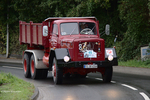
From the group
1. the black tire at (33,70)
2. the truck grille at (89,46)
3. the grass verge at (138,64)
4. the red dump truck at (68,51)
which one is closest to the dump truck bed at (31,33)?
the red dump truck at (68,51)

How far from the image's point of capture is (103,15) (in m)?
29.1

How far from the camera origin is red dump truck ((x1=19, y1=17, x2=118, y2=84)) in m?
13.8

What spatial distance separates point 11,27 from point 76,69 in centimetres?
2361

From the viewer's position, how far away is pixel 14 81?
14.1m

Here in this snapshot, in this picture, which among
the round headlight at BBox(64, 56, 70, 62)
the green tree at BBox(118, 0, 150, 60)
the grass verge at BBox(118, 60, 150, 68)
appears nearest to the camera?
Answer: the round headlight at BBox(64, 56, 70, 62)

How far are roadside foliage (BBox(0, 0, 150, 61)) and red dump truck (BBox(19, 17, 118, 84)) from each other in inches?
263

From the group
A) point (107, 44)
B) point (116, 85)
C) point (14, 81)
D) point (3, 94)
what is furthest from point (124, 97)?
point (107, 44)

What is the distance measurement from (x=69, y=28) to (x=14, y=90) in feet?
14.9

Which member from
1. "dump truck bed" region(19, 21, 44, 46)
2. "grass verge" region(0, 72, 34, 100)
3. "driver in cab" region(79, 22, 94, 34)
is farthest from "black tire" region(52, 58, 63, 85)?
"dump truck bed" region(19, 21, 44, 46)

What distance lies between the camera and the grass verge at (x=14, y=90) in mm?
10247

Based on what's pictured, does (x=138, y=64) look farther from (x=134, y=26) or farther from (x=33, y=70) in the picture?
(x=33, y=70)

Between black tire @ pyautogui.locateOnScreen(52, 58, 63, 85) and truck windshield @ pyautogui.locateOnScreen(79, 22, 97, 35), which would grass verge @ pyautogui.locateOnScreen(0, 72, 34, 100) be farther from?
truck windshield @ pyautogui.locateOnScreen(79, 22, 97, 35)

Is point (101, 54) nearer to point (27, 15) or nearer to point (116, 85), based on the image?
point (116, 85)

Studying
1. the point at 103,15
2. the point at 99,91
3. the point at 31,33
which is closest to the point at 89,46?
the point at 99,91
